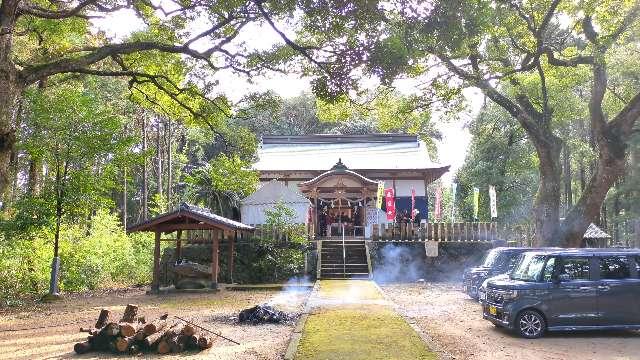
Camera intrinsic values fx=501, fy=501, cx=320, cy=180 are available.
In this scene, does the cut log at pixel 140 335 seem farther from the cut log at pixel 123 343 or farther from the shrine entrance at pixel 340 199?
the shrine entrance at pixel 340 199

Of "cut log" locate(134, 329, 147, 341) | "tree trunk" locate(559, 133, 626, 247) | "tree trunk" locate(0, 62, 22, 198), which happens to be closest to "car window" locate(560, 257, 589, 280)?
"tree trunk" locate(559, 133, 626, 247)

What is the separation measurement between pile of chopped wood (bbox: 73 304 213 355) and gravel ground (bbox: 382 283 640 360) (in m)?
3.95

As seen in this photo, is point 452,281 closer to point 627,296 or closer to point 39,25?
point 627,296

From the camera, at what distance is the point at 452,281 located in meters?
20.1

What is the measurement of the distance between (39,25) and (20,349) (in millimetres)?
9142

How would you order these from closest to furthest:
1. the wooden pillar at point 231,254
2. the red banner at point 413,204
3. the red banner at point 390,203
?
the wooden pillar at point 231,254 → the red banner at point 390,203 → the red banner at point 413,204

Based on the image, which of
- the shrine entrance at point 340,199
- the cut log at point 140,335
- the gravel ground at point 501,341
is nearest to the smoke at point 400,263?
the shrine entrance at point 340,199

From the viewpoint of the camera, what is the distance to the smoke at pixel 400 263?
20078 millimetres

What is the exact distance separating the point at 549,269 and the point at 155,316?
818 centimetres

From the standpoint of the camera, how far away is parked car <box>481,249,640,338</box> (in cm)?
887

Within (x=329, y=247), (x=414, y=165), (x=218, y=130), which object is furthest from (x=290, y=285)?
(x=414, y=165)

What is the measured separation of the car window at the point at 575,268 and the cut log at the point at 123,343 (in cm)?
745

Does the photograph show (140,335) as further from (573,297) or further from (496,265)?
(496,265)

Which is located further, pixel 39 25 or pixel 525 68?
pixel 525 68
